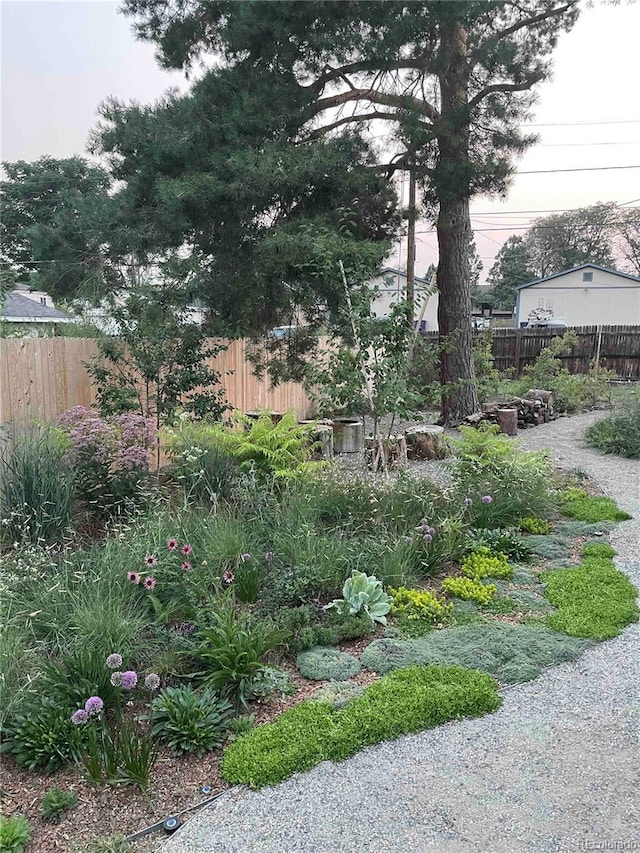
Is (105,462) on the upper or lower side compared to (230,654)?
upper

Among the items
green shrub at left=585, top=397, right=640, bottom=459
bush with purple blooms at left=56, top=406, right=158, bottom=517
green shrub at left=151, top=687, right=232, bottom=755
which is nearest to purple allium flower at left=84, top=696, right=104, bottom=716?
green shrub at left=151, top=687, right=232, bottom=755

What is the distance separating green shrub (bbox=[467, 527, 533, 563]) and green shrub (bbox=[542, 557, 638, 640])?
1.12 ft

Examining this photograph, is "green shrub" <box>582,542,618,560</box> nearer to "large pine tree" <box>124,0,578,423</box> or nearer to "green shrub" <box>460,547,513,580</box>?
"green shrub" <box>460,547,513,580</box>

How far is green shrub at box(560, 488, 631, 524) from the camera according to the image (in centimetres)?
507

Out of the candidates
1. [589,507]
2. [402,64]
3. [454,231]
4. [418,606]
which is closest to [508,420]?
[454,231]

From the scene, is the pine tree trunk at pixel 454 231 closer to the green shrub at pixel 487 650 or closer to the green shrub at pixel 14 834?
the green shrub at pixel 487 650

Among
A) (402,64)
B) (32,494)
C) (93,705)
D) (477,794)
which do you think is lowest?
(477,794)

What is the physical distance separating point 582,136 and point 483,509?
58.1 ft

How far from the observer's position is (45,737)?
2164 millimetres

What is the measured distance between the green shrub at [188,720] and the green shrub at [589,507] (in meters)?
3.77

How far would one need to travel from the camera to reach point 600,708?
8.21ft

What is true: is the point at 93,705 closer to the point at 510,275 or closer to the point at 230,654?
the point at 230,654

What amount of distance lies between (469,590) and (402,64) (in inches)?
241

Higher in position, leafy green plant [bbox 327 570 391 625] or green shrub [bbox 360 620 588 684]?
leafy green plant [bbox 327 570 391 625]
